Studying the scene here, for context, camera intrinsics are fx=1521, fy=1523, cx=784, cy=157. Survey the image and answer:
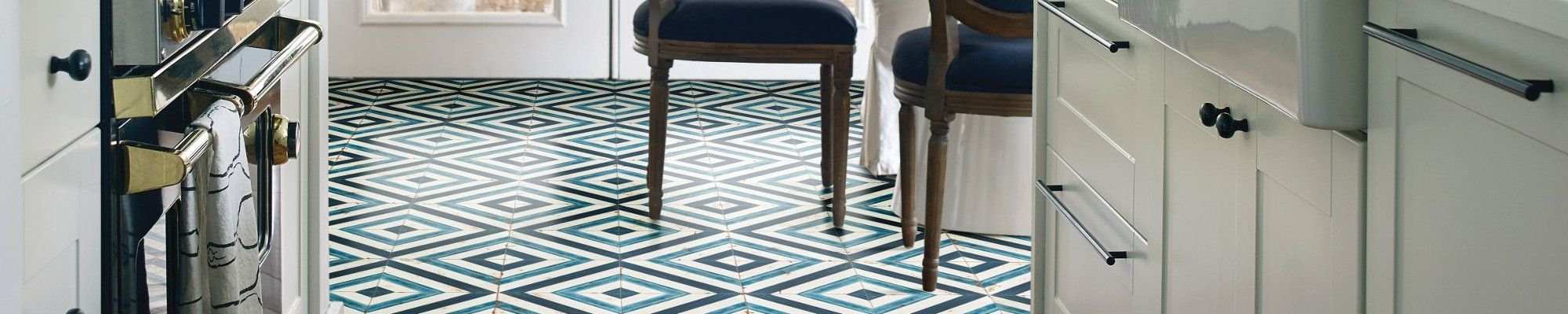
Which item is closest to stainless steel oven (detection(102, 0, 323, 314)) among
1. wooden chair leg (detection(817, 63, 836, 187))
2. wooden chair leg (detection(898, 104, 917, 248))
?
wooden chair leg (detection(898, 104, 917, 248))

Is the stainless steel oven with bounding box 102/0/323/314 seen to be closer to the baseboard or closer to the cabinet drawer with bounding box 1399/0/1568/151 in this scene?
the baseboard

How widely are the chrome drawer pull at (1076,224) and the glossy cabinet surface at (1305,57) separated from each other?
612 millimetres

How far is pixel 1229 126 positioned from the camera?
4.53 ft

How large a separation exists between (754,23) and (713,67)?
2.51 m

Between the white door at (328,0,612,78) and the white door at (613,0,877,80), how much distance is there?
51mm

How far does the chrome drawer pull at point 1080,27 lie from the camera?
1.74 meters

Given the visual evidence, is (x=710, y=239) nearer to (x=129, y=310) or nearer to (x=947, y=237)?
(x=947, y=237)

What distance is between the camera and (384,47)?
18.3ft

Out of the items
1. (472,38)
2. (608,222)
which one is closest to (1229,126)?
(608,222)

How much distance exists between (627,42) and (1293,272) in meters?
4.46

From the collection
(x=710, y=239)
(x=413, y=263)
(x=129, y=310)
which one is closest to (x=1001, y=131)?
(x=710, y=239)

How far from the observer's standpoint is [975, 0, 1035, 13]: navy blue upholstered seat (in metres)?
2.68
